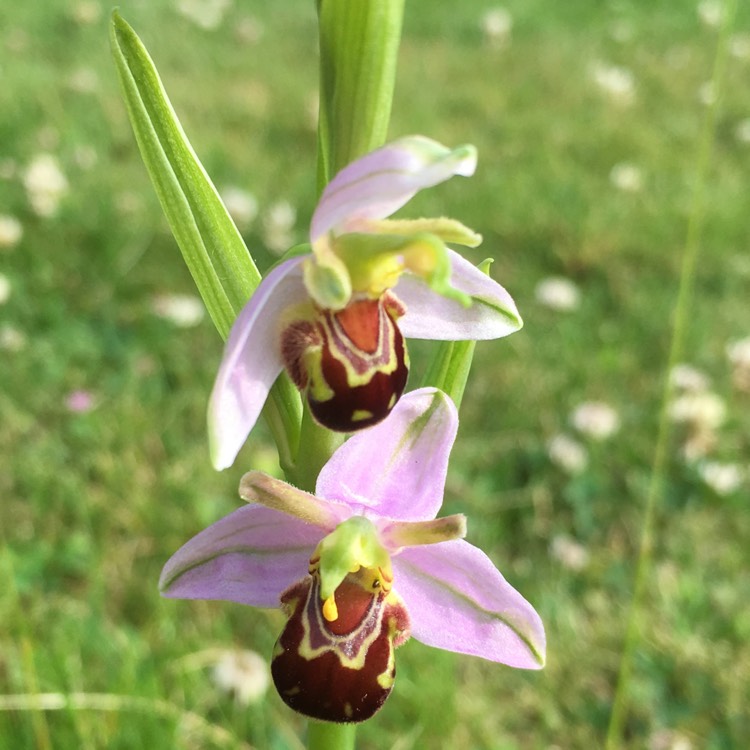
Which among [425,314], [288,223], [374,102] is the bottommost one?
[288,223]

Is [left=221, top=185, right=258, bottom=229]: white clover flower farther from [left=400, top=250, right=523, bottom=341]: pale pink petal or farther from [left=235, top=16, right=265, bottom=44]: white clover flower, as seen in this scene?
[left=235, top=16, right=265, bottom=44]: white clover flower

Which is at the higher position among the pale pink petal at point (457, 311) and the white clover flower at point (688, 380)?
the pale pink petal at point (457, 311)

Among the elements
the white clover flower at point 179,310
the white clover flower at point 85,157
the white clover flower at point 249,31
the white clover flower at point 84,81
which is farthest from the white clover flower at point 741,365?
the white clover flower at point 249,31

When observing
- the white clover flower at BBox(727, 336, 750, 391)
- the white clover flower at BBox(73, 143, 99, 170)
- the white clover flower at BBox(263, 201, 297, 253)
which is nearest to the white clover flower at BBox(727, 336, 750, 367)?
the white clover flower at BBox(727, 336, 750, 391)

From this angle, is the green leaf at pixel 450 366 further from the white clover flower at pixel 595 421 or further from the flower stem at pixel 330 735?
the white clover flower at pixel 595 421

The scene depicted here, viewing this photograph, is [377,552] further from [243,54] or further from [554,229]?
[243,54]

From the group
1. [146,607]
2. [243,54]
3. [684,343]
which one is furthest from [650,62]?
[146,607]
